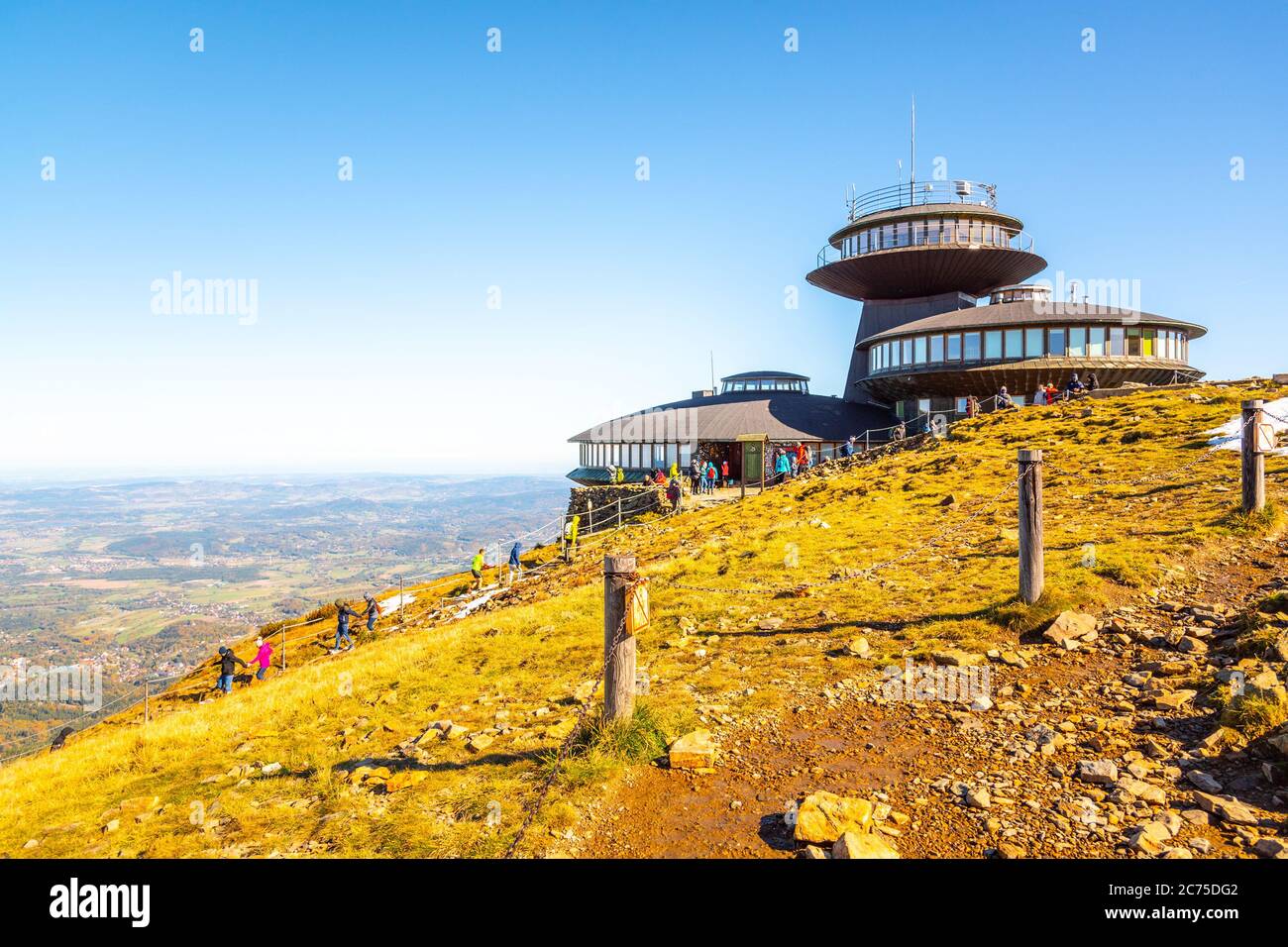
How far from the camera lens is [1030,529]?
10.1 meters

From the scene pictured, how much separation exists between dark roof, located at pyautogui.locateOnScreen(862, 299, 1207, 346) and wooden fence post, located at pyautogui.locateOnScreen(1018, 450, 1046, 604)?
3482 cm

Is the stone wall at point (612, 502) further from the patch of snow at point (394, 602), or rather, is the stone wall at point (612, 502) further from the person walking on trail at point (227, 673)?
the person walking on trail at point (227, 673)

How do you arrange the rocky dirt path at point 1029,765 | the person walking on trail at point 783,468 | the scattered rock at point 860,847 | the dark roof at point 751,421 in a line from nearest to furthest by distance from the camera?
the scattered rock at point 860,847 < the rocky dirt path at point 1029,765 < the person walking on trail at point 783,468 < the dark roof at point 751,421

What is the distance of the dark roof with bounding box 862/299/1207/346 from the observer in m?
39.8

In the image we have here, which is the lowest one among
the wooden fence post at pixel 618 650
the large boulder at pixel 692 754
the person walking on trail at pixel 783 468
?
the large boulder at pixel 692 754

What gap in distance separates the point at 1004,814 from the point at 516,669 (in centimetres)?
788

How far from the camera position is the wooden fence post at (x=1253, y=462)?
1218 cm

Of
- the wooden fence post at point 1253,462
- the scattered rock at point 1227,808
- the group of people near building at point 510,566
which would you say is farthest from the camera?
the group of people near building at point 510,566

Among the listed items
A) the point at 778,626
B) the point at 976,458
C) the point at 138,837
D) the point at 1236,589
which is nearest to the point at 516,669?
the point at 778,626

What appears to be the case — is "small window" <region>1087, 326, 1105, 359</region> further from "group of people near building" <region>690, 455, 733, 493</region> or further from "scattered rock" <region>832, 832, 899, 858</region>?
"scattered rock" <region>832, 832, 899, 858</region>

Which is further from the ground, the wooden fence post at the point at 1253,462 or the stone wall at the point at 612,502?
the wooden fence post at the point at 1253,462

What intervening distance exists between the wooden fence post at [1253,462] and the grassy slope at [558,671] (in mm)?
576

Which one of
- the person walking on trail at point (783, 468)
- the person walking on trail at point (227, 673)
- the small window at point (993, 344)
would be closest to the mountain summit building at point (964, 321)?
the small window at point (993, 344)

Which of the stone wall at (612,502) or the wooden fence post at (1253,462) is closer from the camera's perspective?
the wooden fence post at (1253,462)
